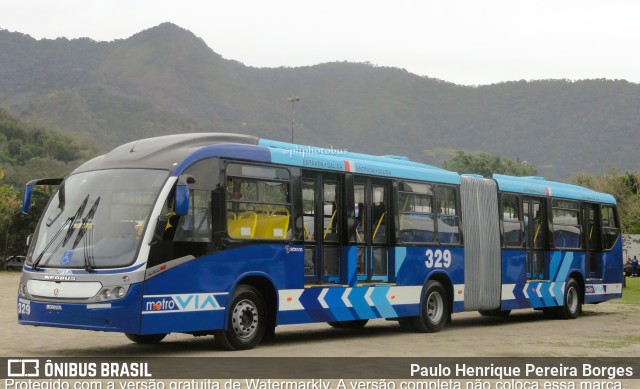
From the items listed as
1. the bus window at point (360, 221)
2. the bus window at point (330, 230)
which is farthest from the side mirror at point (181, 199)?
the bus window at point (360, 221)

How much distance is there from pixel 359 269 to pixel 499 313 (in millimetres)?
9015

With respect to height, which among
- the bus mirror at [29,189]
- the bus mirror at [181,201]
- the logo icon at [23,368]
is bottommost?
the logo icon at [23,368]

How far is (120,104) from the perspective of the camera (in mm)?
184625

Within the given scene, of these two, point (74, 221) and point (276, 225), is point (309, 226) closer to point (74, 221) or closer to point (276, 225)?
point (276, 225)

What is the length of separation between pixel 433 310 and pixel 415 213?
1946 millimetres

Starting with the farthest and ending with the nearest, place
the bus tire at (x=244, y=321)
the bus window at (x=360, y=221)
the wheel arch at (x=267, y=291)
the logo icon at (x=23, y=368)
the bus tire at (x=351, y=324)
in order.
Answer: the bus tire at (x=351, y=324)
the bus window at (x=360, y=221)
the wheel arch at (x=267, y=291)
the bus tire at (x=244, y=321)
the logo icon at (x=23, y=368)

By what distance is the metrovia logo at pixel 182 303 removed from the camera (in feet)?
44.1

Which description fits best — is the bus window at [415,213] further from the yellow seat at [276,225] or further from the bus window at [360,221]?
the yellow seat at [276,225]

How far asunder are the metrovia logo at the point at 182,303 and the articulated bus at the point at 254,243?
0.07 feet

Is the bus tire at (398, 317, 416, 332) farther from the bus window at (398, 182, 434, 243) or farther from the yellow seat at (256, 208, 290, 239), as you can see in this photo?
the yellow seat at (256, 208, 290, 239)

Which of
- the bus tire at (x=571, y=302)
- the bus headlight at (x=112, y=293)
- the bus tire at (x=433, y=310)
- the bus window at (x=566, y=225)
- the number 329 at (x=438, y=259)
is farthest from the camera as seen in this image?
the bus tire at (x=571, y=302)

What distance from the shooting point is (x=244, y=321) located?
15000 mm

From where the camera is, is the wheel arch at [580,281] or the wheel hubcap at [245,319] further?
the wheel arch at [580,281]

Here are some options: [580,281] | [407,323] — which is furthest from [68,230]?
[580,281]
